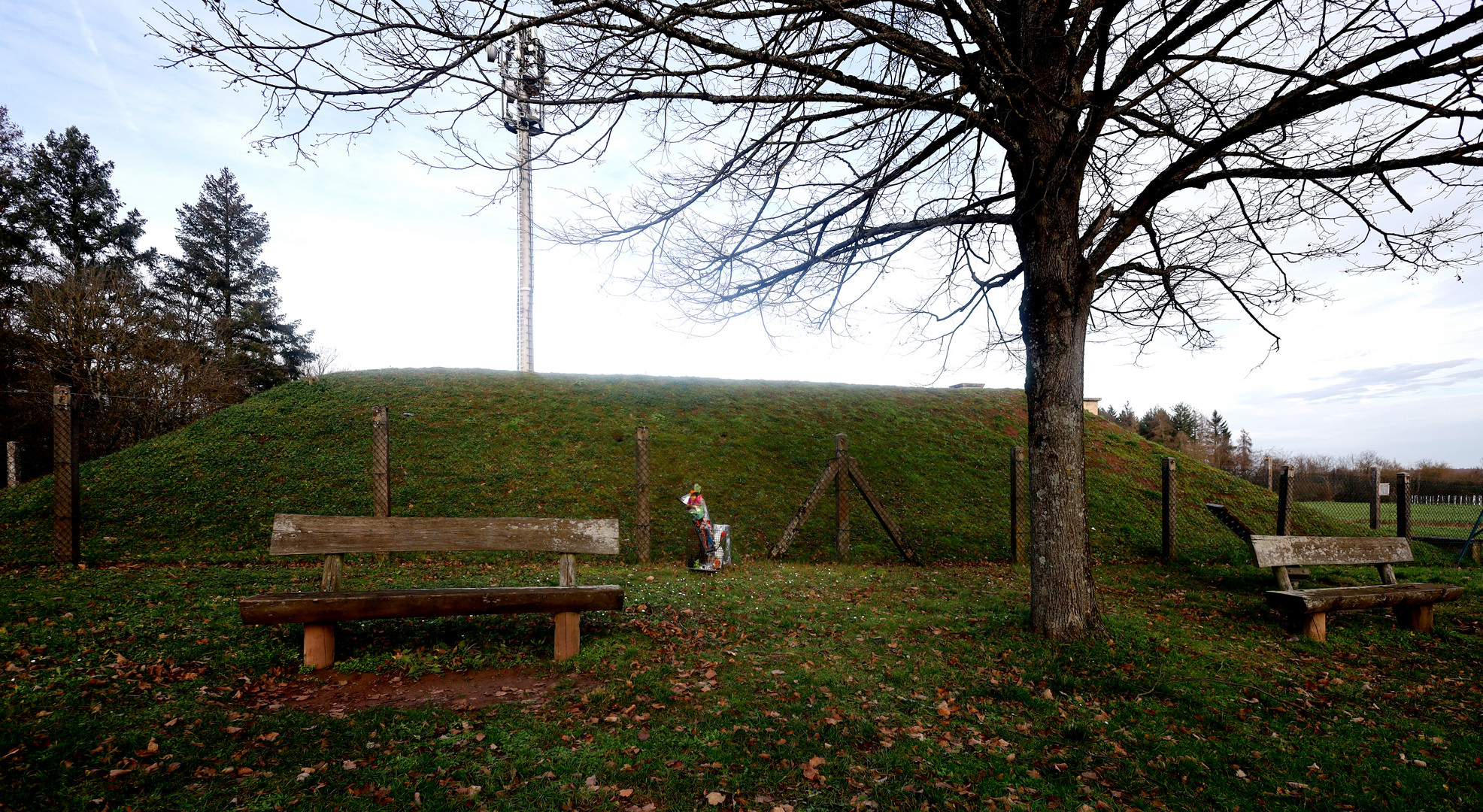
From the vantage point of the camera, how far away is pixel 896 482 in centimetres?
1458

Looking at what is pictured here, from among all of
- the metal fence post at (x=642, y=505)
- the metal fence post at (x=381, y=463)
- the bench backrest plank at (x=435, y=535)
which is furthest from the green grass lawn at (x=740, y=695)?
the metal fence post at (x=381, y=463)

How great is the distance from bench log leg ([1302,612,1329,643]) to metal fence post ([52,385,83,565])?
14.4 meters

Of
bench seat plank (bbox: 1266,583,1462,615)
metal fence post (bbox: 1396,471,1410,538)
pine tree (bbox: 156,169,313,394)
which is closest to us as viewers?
bench seat plank (bbox: 1266,583,1462,615)

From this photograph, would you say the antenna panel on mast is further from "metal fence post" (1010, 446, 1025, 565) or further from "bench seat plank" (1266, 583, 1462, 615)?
"metal fence post" (1010, 446, 1025, 565)

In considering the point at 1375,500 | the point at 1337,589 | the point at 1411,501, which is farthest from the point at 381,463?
the point at 1411,501

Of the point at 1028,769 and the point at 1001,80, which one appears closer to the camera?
the point at 1028,769

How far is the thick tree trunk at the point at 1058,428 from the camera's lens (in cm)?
495

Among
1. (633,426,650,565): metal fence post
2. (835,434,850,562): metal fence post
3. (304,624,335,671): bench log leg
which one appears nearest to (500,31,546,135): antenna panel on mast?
(304,624,335,671): bench log leg

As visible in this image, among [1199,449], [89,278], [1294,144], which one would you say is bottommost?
[1199,449]

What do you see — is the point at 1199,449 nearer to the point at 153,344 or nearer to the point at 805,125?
the point at 805,125

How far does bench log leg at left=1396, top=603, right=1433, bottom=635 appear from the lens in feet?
19.2

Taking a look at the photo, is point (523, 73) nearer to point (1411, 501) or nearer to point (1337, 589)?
point (1337, 589)

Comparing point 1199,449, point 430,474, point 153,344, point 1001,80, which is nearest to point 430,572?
point 430,474

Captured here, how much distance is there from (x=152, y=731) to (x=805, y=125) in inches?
230
